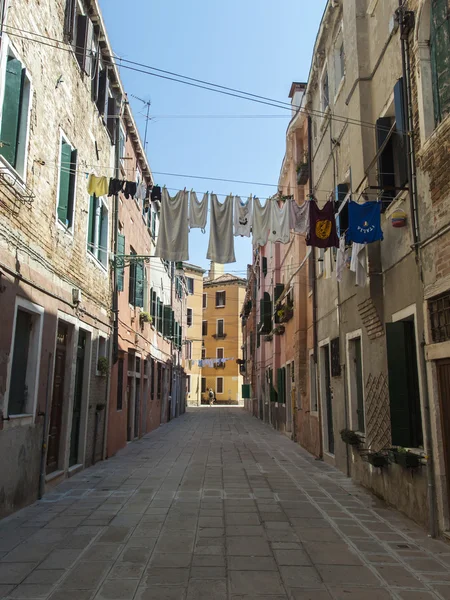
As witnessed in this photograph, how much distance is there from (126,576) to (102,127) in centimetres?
994

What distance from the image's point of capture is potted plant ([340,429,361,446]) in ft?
29.6

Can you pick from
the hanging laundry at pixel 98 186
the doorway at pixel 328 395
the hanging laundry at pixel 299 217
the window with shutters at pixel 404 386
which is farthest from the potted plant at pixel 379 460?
the hanging laundry at pixel 98 186

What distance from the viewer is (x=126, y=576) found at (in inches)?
175

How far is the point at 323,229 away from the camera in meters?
8.82

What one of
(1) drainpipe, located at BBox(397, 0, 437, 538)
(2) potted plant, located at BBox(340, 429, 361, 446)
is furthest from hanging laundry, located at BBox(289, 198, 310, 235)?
(2) potted plant, located at BBox(340, 429, 361, 446)

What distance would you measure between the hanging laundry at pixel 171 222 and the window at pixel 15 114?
2.91m

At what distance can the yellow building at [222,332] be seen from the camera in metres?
53.5

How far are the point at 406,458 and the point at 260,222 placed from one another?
5037mm

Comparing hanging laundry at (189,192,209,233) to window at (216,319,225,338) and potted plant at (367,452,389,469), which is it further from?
window at (216,319,225,338)

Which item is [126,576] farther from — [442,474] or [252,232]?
[252,232]

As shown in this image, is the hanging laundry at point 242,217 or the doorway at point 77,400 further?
the doorway at point 77,400

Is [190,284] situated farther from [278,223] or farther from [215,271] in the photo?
[278,223]

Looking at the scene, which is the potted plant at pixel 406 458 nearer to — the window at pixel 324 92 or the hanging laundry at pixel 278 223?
the hanging laundry at pixel 278 223

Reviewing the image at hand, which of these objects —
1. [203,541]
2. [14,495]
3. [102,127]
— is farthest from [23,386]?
[102,127]
